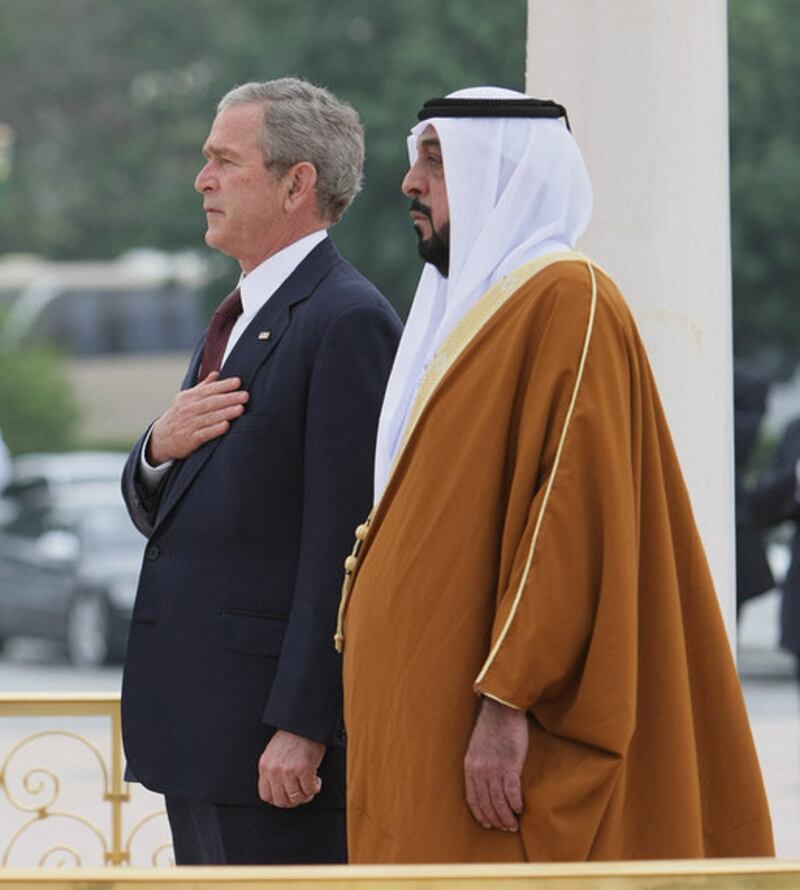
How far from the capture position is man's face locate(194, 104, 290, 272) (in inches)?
159

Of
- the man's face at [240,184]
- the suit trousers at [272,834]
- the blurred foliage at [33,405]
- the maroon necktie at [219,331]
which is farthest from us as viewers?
the blurred foliage at [33,405]

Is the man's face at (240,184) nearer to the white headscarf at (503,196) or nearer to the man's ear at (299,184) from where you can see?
the man's ear at (299,184)

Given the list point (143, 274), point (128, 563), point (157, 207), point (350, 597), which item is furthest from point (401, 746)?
point (143, 274)

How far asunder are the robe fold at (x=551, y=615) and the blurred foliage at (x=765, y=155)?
22037 millimetres

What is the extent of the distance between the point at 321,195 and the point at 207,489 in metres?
0.62

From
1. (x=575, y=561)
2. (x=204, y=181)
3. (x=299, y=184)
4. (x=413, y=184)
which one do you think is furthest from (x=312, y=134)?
(x=575, y=561)

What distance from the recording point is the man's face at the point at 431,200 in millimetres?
3498

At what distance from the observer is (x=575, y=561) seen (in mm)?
3145

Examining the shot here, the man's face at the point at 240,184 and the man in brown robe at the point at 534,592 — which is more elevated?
the man's face at the point at 240,184

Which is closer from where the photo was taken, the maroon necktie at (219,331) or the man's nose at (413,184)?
the man's nose at (413,184)

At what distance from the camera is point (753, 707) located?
12805 millimetres

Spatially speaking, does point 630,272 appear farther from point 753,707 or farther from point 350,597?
point 753,707

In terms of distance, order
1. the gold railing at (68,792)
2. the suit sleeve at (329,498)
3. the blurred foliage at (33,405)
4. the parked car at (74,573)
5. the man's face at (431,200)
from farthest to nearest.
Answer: the blurred foliage at (33,405) < the parked car at (74,573) < the gold railing at (68,792) < the suit sleeve at (329,498) < the man's face at (431,200)

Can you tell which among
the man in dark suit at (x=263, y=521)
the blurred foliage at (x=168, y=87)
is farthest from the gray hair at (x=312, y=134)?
the blurred foliage at (x=168, y=87)
